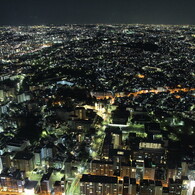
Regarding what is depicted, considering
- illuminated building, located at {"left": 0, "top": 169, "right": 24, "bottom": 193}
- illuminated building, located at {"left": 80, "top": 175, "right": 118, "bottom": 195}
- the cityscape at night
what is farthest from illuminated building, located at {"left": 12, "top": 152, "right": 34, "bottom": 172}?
illuminated building, located at {"left": 80, "top": 175, "right": 118, "bottom": 195}

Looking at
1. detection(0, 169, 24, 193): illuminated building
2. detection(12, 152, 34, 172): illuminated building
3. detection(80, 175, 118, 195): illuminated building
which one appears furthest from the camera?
detection(12, 152, 34, 172): illuminated building

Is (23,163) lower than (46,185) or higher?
higher

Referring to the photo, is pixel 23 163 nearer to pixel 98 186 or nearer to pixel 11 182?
pixel 11 182

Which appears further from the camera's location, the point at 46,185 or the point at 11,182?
the point at 11,182

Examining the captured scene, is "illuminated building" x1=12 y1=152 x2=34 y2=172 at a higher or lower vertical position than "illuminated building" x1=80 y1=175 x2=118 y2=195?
higher

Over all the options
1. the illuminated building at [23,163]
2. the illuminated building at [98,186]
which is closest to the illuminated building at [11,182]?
the illuminated building at [23,163]

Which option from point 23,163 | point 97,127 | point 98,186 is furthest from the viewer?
point 97,127

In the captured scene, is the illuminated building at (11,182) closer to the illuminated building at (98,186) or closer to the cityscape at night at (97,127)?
the cityscape at night at (97,127)

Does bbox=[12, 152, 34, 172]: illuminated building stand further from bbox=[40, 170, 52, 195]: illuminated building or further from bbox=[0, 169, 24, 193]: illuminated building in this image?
bbox=[40, 170, 52, 195]: illuminated building

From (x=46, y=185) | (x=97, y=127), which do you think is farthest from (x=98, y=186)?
(x=97, y=127)
